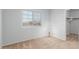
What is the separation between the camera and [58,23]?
6.17 feet

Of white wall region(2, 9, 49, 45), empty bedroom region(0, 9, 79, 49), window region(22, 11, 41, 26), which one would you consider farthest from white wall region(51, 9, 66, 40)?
window region(22, 11, 41, 26)

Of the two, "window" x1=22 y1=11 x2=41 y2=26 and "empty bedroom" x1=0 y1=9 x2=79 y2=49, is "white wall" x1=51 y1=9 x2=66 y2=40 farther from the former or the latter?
"window" x1=22 y1=11 x2=41 y2=26

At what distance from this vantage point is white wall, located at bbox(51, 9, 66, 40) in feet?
6.12

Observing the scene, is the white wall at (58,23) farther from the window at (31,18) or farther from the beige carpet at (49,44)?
the window at (31,18)

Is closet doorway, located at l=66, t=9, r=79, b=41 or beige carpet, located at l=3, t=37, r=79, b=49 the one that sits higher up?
closet doorway, located at l=66, t=9, r=79, b=41

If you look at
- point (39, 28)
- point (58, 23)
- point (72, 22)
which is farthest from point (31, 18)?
point (72, 22)

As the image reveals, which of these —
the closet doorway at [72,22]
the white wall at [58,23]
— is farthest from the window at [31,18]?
the closet doorway at [72,22]

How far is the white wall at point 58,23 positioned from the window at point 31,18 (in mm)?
268

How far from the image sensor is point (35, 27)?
1.89 metres

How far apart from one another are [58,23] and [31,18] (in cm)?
49

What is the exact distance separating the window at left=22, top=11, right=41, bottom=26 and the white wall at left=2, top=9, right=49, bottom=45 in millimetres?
70

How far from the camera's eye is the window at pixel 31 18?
186cm

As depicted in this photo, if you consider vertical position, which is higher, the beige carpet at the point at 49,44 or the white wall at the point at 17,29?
the white wall at the point at 17,29
